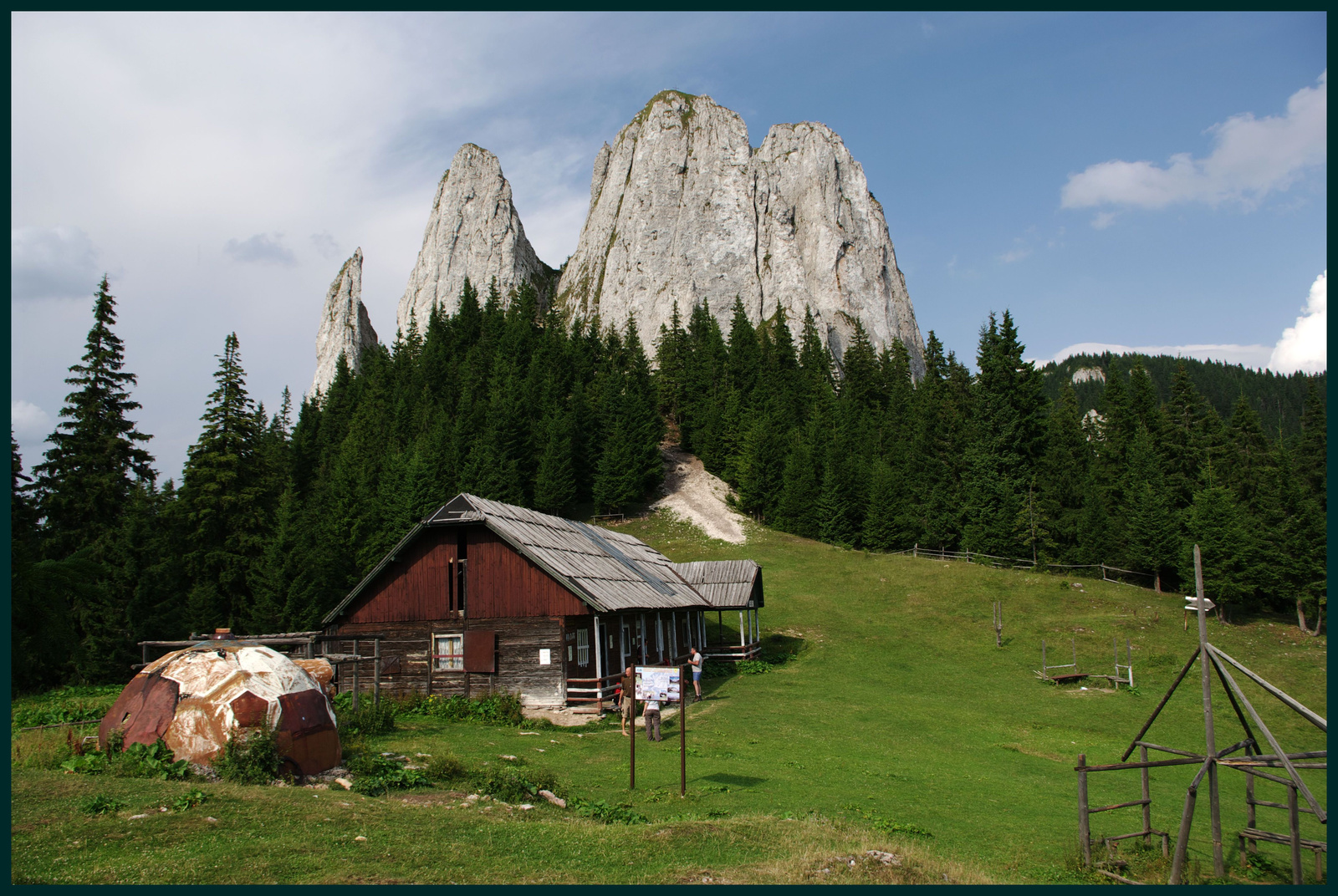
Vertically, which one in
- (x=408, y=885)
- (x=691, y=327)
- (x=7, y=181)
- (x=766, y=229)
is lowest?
(x=408, y=885)

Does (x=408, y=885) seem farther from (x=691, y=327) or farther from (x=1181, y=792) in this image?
(x=691, y=327)

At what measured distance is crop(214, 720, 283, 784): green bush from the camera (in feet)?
47.0

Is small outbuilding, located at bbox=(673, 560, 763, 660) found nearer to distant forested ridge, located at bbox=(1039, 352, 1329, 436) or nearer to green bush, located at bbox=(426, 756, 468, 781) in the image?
green bush, located at bbox=(426, 756, 468, 781)

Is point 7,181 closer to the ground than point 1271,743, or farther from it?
farther from it

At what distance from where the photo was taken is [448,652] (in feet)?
95.3

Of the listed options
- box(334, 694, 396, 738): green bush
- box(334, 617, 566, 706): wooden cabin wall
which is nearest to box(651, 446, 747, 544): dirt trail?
box(334, 617, 566, 706): wooden cabin wall

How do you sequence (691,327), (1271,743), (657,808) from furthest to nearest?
(691,327) → (657,808) → (1271,743)

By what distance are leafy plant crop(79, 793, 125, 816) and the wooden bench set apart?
1725cm

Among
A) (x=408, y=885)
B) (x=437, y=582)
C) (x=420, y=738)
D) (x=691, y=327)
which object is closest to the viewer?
(x=408, y=885)

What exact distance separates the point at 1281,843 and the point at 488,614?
2303 centimetres

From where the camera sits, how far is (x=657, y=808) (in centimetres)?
1486

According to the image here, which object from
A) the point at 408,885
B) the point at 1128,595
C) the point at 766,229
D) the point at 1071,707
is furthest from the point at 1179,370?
the point at 766,229

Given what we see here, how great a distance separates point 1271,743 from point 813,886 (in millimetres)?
7136

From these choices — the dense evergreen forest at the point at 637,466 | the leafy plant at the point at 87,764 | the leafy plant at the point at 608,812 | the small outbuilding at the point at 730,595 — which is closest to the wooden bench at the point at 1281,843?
the leafy plant at the point at 608,812
